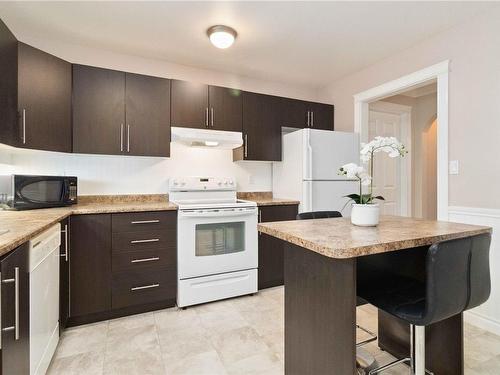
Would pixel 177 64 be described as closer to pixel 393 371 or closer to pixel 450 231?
pixel 450 231

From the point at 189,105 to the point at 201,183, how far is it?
82 cm

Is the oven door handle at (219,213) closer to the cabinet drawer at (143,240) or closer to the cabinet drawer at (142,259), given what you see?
the cabinet drawer at (143,240)

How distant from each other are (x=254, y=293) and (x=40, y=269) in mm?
1892

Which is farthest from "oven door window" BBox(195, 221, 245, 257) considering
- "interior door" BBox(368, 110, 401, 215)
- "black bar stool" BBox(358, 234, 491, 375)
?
"interior door" BBox(368, 110, 401, 215)

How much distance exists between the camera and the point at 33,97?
2.09 metres

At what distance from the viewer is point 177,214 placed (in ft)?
8.23

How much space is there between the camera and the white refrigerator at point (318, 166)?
296 centimetres

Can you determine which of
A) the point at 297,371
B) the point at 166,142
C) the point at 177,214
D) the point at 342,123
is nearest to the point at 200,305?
the point at 177,214

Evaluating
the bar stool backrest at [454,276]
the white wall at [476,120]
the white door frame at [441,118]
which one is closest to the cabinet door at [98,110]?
the bar stool backrest at [454,276]

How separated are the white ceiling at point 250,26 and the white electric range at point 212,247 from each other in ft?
4.51

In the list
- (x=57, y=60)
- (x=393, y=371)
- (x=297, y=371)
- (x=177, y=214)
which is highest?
(x=57, y=60)

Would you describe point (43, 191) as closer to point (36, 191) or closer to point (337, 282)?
point (36, 191)

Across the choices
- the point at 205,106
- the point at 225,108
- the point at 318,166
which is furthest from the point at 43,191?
the point at 318,166

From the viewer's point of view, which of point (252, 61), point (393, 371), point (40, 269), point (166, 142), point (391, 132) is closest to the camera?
point (40, 269)
